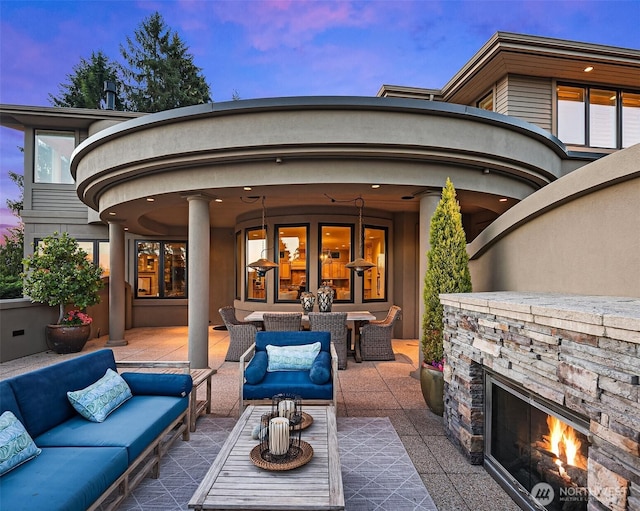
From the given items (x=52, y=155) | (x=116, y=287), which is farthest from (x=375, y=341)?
(x=52, y=155)

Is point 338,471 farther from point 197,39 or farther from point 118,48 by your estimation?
point 197,39

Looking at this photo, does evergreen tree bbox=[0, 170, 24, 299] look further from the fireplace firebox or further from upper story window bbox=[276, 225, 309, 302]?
the fireplace firebox

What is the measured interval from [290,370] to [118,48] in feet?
74.0

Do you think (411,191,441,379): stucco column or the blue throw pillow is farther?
(411,191,441,379): stucco column

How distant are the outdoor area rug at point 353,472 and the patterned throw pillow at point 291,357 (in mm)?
823

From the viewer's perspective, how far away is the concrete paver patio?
9.53ft

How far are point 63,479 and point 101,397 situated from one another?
105 cm

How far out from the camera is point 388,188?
227 inches

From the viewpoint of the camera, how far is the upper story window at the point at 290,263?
8.98 meters

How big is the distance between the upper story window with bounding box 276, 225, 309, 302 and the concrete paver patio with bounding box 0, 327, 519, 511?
208cm

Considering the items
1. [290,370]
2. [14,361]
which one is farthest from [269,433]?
[14,361]

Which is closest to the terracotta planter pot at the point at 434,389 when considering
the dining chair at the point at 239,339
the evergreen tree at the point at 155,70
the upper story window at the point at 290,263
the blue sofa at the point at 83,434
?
the blue sofa at the point at 83,434

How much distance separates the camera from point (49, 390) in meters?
2.89

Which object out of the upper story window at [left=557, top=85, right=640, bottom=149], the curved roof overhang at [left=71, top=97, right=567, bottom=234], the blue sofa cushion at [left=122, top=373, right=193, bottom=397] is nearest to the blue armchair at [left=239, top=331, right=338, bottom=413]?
the blue sofa cushion at [left=122, top=373, right=193, bottom=397]
